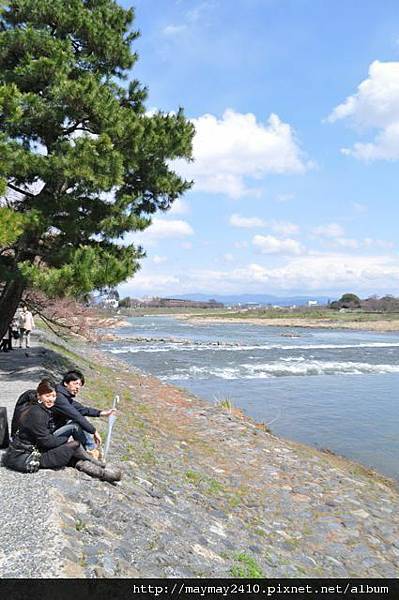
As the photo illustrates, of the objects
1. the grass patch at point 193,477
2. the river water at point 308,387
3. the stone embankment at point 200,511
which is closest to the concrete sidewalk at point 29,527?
the stone embankment at point 200,511

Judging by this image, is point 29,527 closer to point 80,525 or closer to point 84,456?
point 80,525

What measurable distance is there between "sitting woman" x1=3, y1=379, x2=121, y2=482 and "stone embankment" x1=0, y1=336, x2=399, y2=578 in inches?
6.3

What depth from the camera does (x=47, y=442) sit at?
605 centimetres

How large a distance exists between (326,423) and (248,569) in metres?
10.3

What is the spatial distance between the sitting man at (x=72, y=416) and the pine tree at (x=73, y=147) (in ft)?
12.7

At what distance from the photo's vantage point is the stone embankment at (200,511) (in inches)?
182

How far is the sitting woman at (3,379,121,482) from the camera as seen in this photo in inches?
235

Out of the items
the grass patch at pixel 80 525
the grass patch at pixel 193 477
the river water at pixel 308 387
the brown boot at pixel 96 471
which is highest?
the brown boot at pixel 96 471

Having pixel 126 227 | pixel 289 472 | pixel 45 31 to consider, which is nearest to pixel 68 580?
pixel 289 472

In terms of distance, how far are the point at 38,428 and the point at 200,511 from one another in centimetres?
254

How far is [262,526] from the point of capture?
696 centimetres

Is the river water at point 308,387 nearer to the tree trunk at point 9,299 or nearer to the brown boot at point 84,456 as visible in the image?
the brown boot at point 84,456

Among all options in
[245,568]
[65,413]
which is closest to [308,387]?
[65,413]

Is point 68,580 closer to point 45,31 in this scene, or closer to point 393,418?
point 45,31
